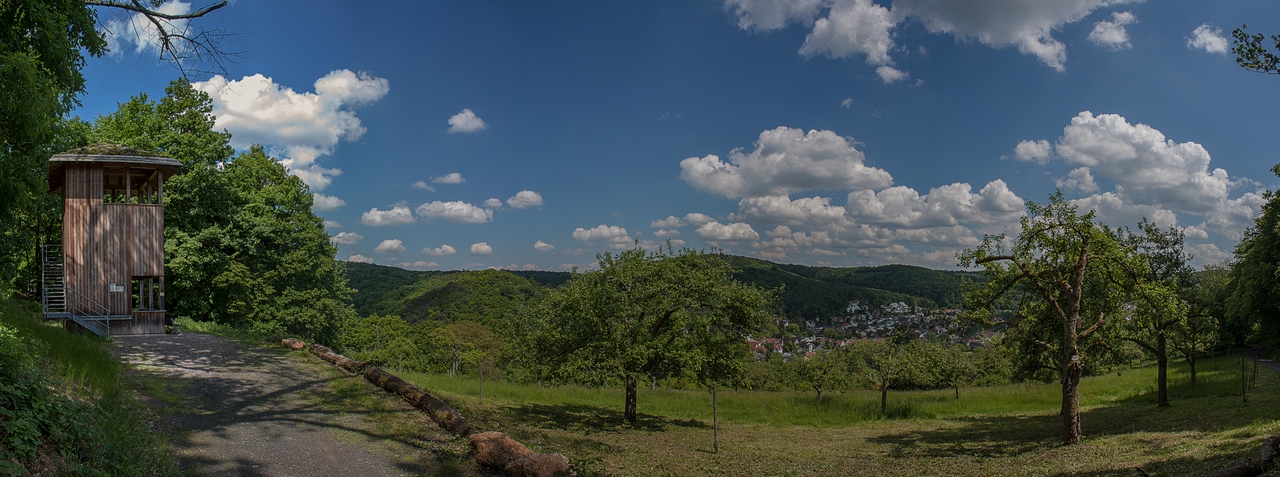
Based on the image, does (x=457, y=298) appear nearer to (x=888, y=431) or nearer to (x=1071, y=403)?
(x=888, y=431)

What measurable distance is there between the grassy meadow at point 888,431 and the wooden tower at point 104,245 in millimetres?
9614

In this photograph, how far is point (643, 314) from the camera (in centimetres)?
1973

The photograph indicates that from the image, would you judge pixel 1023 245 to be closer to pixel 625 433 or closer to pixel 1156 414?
pixel 1156 414

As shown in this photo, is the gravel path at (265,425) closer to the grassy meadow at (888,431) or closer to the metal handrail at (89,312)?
the grassy meadow at (888,431)

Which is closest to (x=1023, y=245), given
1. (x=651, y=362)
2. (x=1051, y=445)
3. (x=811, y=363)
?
(x=1051, y=445)

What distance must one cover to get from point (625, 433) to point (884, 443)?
8.35m

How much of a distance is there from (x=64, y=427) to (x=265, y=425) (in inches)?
153

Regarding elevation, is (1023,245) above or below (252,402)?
above

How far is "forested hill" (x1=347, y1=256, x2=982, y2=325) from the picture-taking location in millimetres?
91250

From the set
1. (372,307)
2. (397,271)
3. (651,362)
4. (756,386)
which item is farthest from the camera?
(397,271)

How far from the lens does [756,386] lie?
46188 millimetres

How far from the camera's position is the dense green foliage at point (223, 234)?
2594 centimetres

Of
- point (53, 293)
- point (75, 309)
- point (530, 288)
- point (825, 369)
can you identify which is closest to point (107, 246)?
point (75, 309)

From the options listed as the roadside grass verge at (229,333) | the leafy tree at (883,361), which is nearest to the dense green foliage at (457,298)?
the leafy tree at (883,361)
